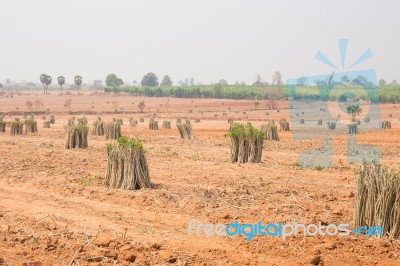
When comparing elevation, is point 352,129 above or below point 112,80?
below

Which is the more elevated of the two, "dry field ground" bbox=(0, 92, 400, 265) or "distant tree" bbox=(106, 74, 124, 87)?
"distant tree" bbox=(106, 74, 124, 87)

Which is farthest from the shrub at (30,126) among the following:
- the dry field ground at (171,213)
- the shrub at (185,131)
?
the dry field ground at (171,213)

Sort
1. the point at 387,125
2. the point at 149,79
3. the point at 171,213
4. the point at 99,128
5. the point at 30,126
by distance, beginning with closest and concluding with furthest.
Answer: the point at 171,213 < the point at 99,128 < the point at 30,126 < the point at 387,125 < the point at 149,79

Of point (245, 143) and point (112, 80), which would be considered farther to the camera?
point (112, 80)

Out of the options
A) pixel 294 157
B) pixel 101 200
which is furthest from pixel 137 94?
pixel 101 200

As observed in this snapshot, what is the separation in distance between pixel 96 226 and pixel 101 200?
1.82 m

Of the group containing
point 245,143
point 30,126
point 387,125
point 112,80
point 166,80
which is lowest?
point 387,125

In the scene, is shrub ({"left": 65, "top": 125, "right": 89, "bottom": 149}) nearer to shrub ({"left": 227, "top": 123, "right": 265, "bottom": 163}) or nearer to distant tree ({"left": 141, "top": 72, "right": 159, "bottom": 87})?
shrub ({"left": 227, "top": 123, "right": 265, "bottom": 163})

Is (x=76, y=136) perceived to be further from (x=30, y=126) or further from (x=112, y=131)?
(x=30, y=126)

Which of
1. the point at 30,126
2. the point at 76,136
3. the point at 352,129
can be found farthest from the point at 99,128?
the point at 352,129

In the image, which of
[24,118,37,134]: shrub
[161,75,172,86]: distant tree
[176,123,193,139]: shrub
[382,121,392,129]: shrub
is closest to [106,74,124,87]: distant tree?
[161,75,172,86]: distant tree

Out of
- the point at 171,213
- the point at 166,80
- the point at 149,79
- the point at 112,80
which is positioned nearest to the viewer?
the point at 171,213

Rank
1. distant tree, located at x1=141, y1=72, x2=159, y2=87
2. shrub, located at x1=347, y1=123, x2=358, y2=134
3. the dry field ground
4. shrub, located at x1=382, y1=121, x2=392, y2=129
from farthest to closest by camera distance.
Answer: distant tree, located at x1=141, y1=72, x2=159, y2=87, shrub, located at x1=382, y1=121, x2=392, y2=129, shrub, located at x1=347, y1=123, x2=358, y2=134, the dry field ground

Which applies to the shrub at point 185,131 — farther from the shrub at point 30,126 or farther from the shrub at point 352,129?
the shrub at point 352,129
